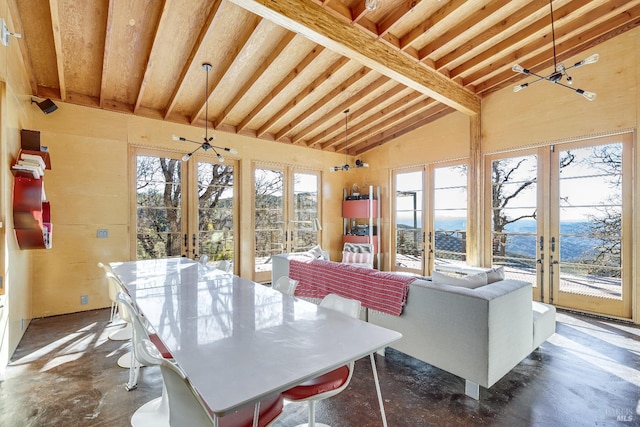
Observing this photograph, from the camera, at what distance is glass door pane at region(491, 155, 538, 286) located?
4.71 meters

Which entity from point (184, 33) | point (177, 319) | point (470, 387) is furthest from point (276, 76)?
point (470, 387)

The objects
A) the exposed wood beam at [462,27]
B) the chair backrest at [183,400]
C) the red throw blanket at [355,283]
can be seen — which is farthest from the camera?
the exposed wood beam at [462,27]

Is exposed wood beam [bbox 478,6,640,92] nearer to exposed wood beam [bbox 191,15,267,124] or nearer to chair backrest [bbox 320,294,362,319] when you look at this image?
exposed wood beam [bbox 191,15,267,124]

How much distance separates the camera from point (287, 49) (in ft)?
12.5

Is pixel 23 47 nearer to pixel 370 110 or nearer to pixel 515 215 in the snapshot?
pixel 370 110

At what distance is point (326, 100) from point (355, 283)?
3.29 meters

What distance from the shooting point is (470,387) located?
225 centimetres

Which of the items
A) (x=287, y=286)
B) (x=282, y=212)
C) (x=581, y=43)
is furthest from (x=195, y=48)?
(x=581, y=43)

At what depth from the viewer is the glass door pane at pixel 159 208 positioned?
477 cm

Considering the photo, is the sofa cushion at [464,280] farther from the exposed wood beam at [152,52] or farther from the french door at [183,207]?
the french door at [183,207]

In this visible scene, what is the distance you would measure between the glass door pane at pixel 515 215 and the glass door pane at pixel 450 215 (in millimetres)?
519

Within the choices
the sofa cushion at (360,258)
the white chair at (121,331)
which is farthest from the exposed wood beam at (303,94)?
the white chair at (121,331)

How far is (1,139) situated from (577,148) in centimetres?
669

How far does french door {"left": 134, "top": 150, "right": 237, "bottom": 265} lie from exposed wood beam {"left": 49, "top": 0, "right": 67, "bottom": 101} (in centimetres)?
119
